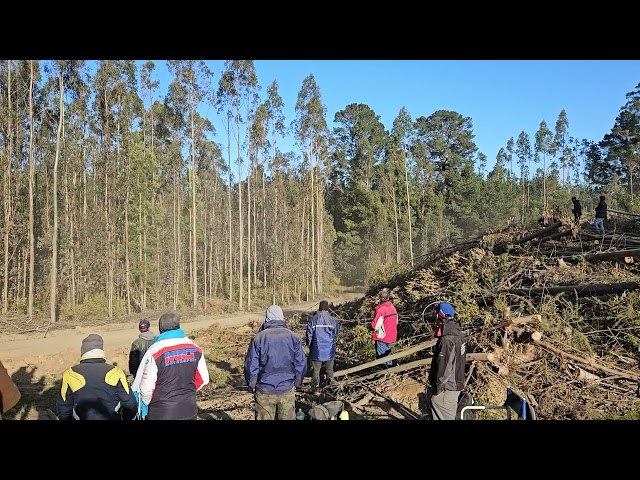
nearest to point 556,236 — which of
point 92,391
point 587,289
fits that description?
point 587,289

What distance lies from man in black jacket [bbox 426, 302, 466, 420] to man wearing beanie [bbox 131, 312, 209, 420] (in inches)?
106

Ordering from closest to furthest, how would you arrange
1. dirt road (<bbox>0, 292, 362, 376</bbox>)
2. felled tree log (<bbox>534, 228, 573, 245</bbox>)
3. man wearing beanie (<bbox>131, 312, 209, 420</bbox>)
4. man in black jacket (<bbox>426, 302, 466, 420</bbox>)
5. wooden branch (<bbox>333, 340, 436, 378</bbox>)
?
man wearing beanie (<bbox>131, 312, 209, 420</bbox>) → man in black jacket (<bbox>426, 302, 466, 420</bbox>) → wooden branch (<bbox>333, 340, 436, 378</bbox>) → felled tree log (<bbox>534, 228, 573, 245</bbox>) → dirt road (<bbox>0, 292, 362, 376</bbox>)

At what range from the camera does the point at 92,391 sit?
388 centimetres

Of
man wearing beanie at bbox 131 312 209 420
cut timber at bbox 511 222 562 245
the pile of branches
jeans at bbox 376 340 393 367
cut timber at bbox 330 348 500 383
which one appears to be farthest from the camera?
cut timber at bbox 511 222 562 245

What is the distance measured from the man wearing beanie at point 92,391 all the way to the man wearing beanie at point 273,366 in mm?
1357

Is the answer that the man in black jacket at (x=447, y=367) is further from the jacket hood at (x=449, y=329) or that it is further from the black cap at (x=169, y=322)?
the black cap at (x=169, y=322)

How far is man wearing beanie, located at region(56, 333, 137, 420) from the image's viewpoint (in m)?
3.86

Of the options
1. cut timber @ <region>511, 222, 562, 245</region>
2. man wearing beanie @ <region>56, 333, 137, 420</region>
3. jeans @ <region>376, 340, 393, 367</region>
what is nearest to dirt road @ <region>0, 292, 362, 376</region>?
jeans @ <region>376, 340, 393, 367</region>

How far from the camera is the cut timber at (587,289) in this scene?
8867mm

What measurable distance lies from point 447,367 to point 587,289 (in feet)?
18.9

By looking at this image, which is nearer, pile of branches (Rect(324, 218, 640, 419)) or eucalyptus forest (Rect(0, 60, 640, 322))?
pile of branches (Rect(324, 218, 640, 419))

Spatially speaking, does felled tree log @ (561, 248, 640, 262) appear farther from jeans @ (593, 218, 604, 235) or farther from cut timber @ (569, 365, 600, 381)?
cut timber @ (569, 365, 600, 381)
